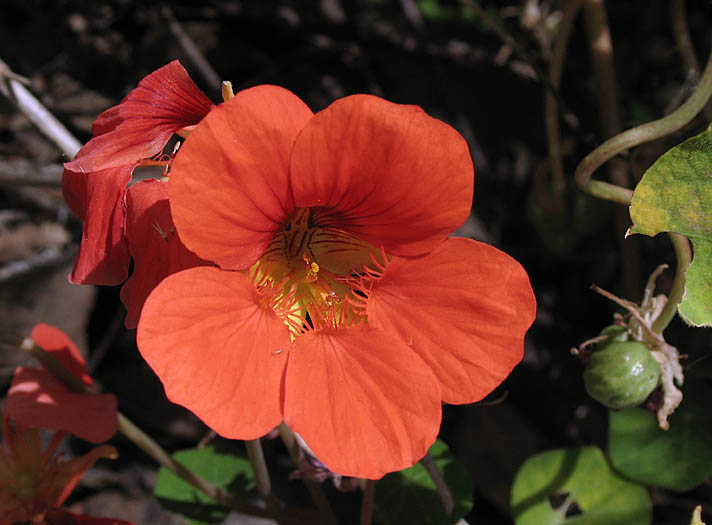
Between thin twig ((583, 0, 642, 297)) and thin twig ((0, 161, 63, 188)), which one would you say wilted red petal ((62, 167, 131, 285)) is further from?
thin twig ((583, 0, 642, 297))

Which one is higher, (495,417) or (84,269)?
(84,269)

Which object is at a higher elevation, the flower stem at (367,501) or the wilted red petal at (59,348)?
the wilted red petal at (59,348)

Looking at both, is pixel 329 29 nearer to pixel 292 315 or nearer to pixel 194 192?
pixel 292 315

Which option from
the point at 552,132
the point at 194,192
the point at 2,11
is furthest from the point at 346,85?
the point at 194,192

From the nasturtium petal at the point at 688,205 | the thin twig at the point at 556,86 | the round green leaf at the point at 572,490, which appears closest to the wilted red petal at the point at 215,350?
the nasturtium petal at the point at 688,205

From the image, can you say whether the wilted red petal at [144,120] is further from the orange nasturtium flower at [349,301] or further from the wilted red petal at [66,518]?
the wilted red petal at [66,518]

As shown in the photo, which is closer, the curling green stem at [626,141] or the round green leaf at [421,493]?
the curling green stem at [626,141]

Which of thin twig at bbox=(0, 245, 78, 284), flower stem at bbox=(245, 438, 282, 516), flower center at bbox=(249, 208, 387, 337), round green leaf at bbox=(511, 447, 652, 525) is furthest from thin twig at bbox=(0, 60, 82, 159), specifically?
round green leaf at bbox=(511, 447, 652, 525)
